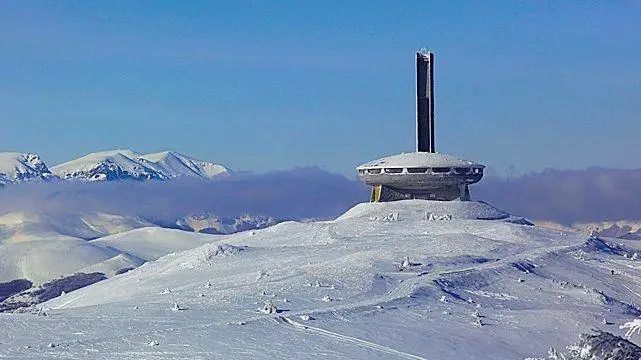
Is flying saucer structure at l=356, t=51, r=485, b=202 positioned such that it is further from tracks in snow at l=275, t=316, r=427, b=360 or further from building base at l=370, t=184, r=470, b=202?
tracks in snow at l=275, t=316, r=427, b=360

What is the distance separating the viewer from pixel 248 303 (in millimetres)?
26562

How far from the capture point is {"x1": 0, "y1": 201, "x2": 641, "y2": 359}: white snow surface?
21328 millimetres

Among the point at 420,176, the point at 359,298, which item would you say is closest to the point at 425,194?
the point at 420,176

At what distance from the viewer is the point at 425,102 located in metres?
61.1

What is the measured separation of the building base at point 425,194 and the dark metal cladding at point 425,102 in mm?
6261

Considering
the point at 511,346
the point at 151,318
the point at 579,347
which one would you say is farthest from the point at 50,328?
the point at 579,347

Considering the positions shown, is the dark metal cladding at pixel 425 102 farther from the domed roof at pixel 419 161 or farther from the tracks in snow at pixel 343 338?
the tracks in snow at pixel 343 338

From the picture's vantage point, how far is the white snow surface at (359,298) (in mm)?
21328

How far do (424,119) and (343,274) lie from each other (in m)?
30.8

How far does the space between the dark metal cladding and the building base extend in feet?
20.5

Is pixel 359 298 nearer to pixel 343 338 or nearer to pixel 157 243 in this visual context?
pixel 343 338

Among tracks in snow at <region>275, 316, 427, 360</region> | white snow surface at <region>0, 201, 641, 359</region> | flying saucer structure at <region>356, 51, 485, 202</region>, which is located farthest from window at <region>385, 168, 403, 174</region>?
tracks in snow at <region>275, 316, 427, 360</region>

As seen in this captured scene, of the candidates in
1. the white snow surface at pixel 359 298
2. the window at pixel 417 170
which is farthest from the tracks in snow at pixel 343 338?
the window at pixel 417 170

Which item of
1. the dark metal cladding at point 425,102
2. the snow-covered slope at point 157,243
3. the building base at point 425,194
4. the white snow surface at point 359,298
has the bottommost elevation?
the snow-covered slope at point 157,243
